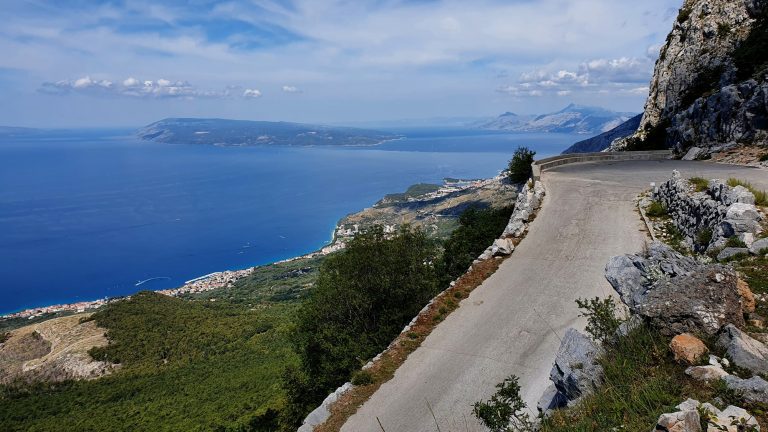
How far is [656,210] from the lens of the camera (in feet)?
49.9

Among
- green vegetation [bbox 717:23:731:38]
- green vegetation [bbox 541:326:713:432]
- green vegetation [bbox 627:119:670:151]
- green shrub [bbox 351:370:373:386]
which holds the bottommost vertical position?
green shrub [bbox 351:370:373:386]

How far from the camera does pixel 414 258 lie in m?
18.6

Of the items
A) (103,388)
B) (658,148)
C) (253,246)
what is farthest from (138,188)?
(658,148)

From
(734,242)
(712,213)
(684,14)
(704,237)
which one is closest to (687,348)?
(734,242)

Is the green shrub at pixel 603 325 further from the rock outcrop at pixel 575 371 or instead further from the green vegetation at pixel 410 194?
the green vegetation at pixel 410 194

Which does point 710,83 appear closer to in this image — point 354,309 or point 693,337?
point 354,309

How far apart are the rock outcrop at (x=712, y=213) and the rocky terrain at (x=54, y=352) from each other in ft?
166

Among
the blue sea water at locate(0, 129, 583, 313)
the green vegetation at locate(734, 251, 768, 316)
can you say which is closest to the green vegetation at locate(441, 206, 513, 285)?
the green vegetation at locate(734, 251, 768, 316)

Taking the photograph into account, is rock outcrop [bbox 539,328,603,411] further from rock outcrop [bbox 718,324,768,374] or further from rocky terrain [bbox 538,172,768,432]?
rock outcrop [bbox 718,324,768,374]

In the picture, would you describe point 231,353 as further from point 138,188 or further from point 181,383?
point 138,188

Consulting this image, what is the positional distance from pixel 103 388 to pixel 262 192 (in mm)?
143657

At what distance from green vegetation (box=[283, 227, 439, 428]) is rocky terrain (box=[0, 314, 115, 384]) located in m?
38.6

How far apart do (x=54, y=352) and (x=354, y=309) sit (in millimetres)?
48830

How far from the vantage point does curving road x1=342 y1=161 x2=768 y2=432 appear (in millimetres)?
8305
